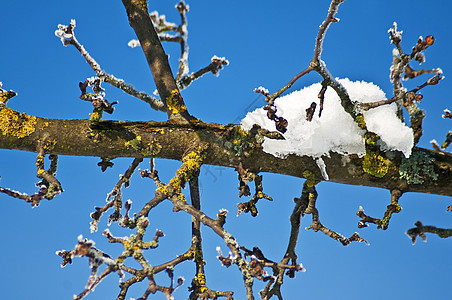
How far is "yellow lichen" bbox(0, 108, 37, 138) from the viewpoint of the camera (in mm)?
2705

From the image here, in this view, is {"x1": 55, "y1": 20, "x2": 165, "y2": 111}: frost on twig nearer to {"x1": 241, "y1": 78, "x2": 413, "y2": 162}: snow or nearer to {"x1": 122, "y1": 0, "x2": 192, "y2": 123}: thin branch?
{"x1": 122, "y1": 0, "x2": 192, "y2": 123}: thin branch

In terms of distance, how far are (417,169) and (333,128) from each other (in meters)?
0.68

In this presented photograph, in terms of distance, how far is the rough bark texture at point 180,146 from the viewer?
8.89ft

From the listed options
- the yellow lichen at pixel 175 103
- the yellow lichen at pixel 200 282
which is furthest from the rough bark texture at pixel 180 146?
the yellow lichen at pixel 200 282

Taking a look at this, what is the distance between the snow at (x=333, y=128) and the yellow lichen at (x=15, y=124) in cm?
139

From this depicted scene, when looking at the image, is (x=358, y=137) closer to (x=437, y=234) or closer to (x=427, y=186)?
(x=427, y=186)

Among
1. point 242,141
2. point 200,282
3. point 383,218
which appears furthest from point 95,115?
point 383,218

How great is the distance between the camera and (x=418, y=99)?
7.83 feet

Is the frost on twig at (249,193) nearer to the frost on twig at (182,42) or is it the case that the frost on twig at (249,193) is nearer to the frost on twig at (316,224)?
the frost on twig at (316,224)

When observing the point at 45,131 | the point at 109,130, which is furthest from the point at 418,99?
the point at 45,131

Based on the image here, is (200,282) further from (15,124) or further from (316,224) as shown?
(15,124)

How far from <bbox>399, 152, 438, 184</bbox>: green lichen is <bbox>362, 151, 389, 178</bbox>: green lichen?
13 centimetres

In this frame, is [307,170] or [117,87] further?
[117,87]

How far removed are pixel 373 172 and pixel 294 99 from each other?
703 mm
